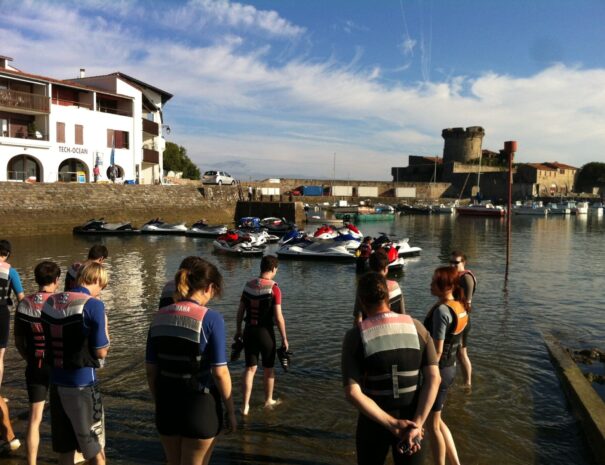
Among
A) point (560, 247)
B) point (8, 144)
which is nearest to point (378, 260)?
point (560, 247)

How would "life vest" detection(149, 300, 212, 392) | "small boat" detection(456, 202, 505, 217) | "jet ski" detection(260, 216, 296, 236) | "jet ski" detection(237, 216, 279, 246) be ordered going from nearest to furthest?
"life vest" detection(149, 300, 212, 392) < "jet ski" detection(237, 216, 279, 246) < "jet ski" detection(260, 216, 296, 236) < "small boat" detection(456, 202, 505, 217)

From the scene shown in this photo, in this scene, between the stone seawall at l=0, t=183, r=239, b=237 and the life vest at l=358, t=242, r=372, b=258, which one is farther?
the stone seawall at l=0, t=183, r=239, b=237

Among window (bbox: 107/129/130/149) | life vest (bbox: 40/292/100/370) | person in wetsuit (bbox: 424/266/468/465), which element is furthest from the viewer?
window (bbox: 107/129/130/149)

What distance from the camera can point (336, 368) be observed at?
29.6ft

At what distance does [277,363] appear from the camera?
9312mm

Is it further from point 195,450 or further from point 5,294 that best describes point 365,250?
point 195,450

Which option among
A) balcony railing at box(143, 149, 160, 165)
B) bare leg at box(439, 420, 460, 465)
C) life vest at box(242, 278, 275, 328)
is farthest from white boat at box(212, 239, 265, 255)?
balcony railing at box(143, 149, 160, 165)

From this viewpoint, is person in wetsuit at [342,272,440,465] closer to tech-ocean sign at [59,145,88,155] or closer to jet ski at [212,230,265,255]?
jet ski at [212,230,265,255]

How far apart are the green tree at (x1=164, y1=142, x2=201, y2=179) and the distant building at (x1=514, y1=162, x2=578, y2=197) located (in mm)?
66125

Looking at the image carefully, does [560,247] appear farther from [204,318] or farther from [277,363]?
[204,318]

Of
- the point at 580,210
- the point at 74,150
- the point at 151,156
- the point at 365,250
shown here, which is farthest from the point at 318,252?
the point at 580,210

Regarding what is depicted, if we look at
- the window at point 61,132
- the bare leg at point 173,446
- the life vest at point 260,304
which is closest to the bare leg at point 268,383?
the life vest at point 260,304

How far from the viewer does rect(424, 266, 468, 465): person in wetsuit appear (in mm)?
5102

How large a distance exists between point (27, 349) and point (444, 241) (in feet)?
112
